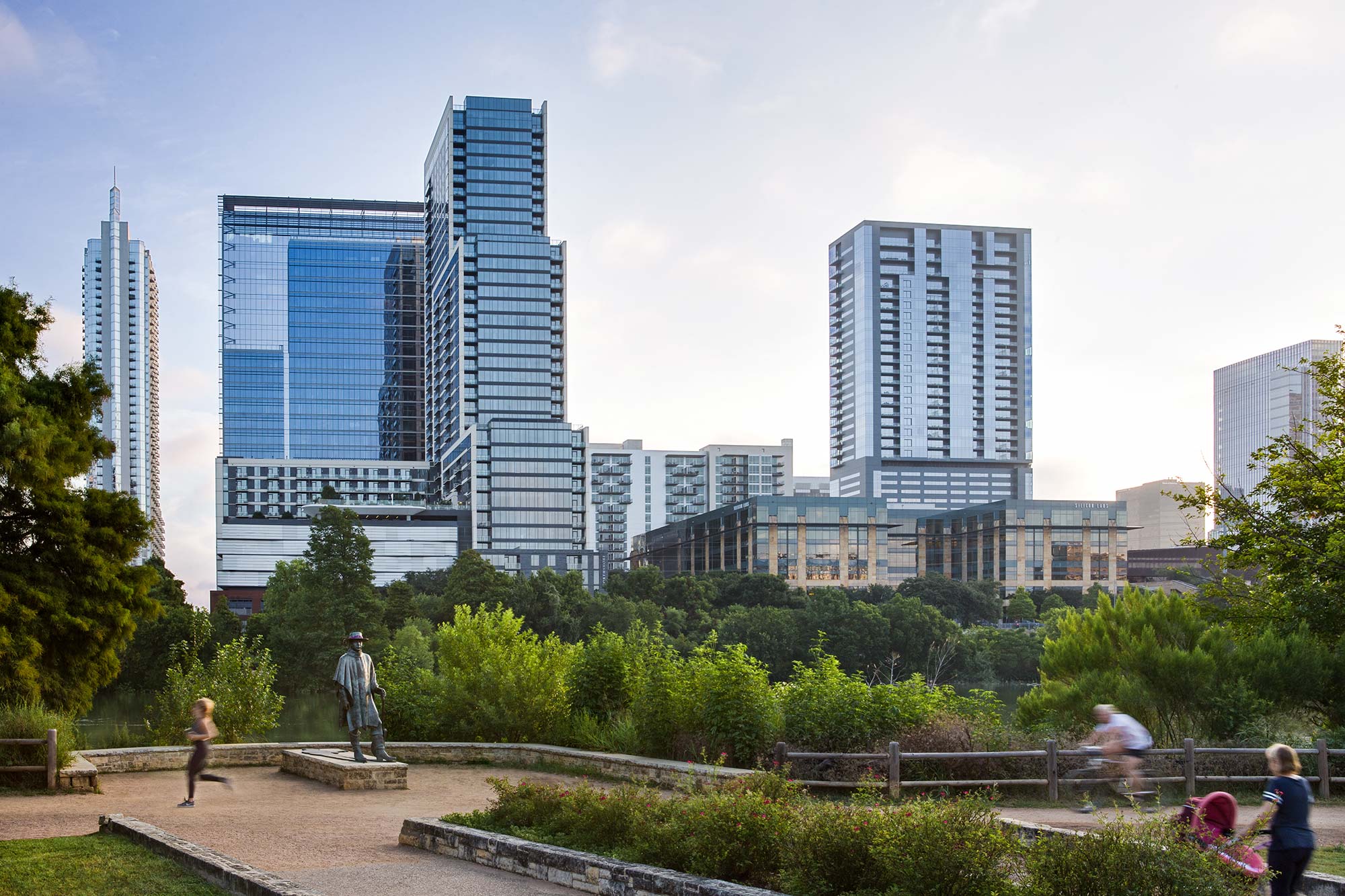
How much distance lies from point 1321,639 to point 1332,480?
277cm

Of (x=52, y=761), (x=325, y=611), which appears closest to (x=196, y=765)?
(x=52, y=761)

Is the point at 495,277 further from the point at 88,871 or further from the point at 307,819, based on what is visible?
the point at 88,871

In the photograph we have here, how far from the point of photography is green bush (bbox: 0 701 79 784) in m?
15.1

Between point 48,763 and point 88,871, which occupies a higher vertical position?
point 88,871

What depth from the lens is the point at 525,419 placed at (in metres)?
141

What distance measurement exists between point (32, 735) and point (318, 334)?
177 metres

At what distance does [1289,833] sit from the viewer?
25.4 feet

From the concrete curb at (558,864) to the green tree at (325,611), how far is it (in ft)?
176

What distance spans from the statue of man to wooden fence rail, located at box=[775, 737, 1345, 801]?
5.81 meters

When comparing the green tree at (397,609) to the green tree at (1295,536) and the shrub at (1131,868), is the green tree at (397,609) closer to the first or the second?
the green tree at (1295,536)

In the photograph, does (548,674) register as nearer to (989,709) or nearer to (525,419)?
(989,709)

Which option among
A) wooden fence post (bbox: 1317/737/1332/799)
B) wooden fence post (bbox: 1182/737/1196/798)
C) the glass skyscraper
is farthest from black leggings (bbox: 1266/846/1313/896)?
the glass skyscraper

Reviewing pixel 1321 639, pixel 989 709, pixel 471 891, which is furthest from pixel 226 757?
pixel 1321 639

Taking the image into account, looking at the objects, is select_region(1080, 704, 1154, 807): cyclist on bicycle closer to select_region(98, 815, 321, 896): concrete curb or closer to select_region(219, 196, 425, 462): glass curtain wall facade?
select_region(98, 815, 321, 896): concrete curb
